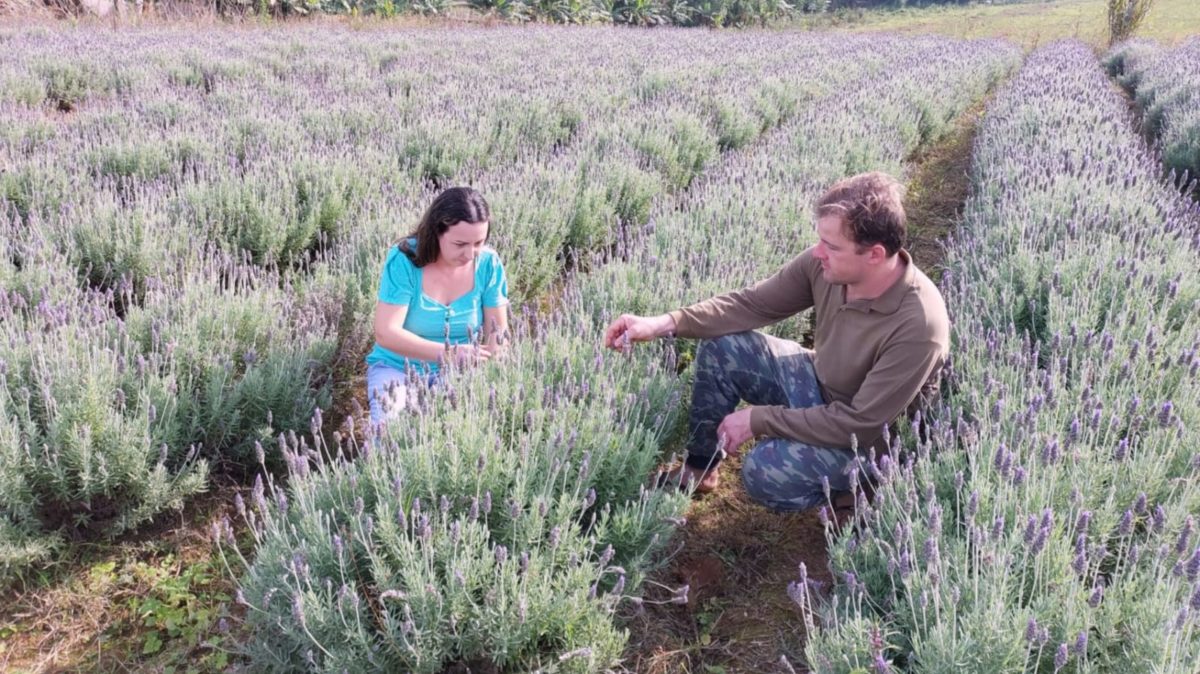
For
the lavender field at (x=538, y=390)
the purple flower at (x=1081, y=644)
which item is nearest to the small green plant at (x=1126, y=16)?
the lavender field at (x=538, y=390)

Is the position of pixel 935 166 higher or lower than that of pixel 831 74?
lower

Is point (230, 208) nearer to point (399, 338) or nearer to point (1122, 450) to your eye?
point (399, 338)

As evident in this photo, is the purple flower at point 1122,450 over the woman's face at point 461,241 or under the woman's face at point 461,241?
under

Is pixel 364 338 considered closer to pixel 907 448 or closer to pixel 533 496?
pixel 533 496

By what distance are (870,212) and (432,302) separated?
169cm

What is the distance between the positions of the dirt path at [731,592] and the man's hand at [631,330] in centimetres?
70

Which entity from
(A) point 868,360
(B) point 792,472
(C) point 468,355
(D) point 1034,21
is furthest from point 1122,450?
(D) point 1034,21

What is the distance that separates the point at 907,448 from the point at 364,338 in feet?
7.75

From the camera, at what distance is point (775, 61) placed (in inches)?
495

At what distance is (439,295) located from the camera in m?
3.10

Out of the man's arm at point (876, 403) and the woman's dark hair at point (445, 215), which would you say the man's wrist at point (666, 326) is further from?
the woman's dark hair at point (445, 215)

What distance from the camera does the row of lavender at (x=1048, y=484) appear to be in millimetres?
1603

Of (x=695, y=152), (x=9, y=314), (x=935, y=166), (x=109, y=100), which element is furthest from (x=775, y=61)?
(x=9, y=314)

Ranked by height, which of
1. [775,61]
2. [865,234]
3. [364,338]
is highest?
[775,61]
